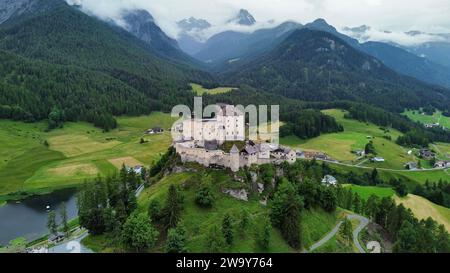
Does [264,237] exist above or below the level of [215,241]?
below

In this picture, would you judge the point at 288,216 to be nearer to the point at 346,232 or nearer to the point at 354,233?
the point at 346,232

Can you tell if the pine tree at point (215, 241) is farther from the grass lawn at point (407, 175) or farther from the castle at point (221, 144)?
the grass lawn at point (407, 175)

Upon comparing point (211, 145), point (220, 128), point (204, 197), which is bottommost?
point (204, 197)

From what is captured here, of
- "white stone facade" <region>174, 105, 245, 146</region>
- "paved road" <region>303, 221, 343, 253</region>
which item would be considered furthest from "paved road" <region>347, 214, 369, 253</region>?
"white stone facade" <region>174, 105, 245, 146</region>

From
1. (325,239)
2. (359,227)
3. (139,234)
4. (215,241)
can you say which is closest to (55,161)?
(139,234)

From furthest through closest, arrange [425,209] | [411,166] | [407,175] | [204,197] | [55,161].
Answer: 1. [411,166]
2. [407,175]
3. [55,161]
4. [425,209]
5. [204,197]

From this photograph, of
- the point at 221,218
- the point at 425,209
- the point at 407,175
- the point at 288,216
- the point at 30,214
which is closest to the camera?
the point at 221,218

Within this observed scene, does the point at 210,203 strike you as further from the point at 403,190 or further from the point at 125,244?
the point at 403,190
